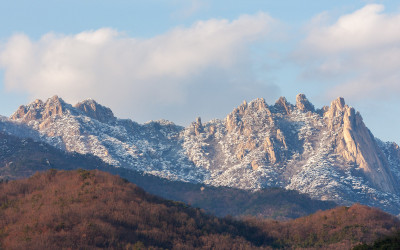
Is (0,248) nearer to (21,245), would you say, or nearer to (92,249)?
(21,245)

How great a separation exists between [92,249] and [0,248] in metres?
25.6

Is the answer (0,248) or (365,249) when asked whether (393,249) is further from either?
(0,248)

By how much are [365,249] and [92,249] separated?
80.2m

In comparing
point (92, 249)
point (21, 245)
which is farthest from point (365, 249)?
point (21, 245)

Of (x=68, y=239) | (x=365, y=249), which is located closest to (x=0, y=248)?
(x=68, y=239)

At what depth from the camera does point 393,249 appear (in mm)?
148750

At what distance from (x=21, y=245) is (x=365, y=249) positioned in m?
93.5

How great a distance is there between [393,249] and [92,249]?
88.0 meters

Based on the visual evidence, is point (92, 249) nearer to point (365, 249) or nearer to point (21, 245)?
point (21, 245)

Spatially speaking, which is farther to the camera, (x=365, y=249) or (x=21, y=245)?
(x=21, y=245)

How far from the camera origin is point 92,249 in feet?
645

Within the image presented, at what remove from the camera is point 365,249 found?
157 metres

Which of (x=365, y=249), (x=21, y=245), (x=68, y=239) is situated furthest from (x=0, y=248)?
(x=365, y=249)

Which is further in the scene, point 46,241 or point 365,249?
point 46,241
